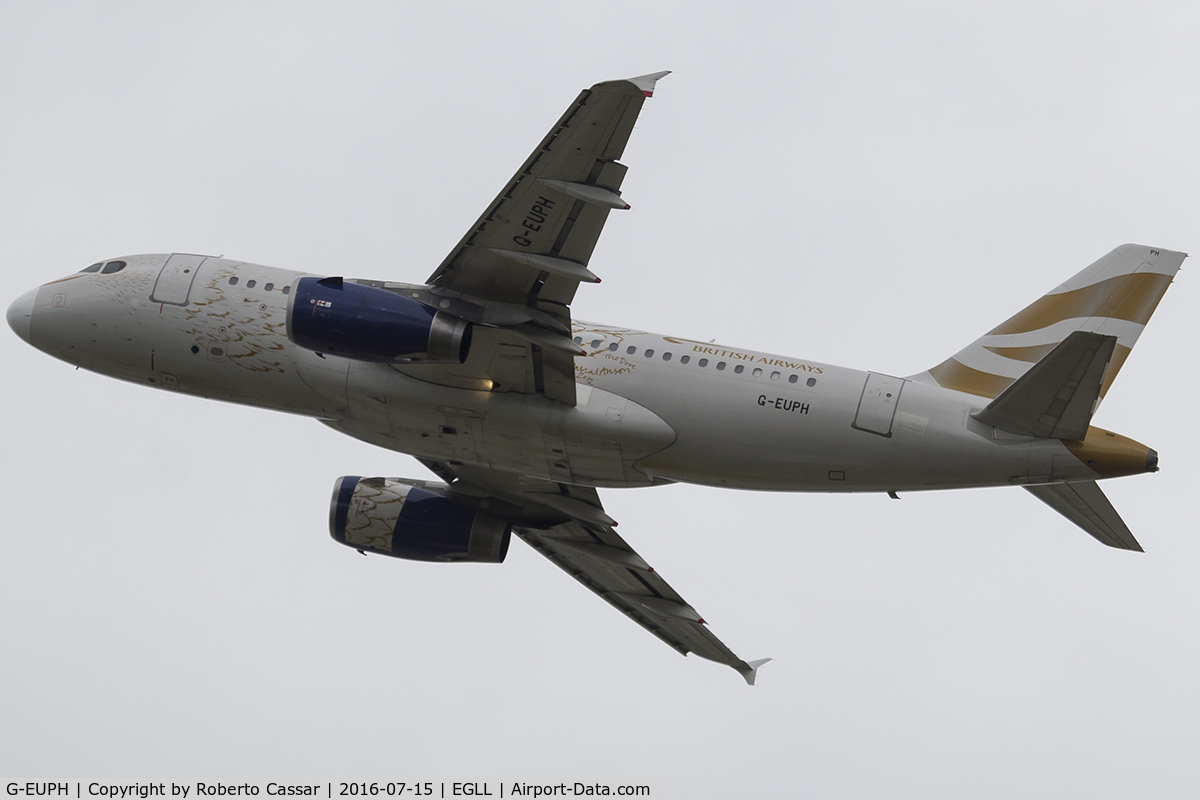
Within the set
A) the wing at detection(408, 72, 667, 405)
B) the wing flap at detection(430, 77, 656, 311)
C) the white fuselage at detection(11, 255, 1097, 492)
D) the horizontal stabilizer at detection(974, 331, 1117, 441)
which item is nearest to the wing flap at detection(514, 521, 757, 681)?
the white fuselage at detection(11, 255, 1097, 492)

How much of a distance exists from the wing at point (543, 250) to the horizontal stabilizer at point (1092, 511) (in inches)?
407

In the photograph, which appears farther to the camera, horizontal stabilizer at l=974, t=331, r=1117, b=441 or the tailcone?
the tailcone

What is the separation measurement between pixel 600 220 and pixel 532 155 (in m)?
1.81

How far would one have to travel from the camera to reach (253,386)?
30.6 m

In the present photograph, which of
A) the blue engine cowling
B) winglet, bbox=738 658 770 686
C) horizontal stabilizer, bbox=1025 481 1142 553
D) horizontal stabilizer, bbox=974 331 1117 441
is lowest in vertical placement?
winglet, bbox=738 658 770 686

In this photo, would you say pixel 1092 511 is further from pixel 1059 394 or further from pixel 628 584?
pixel 628 584

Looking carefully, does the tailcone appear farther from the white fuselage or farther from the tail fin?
the tail fin

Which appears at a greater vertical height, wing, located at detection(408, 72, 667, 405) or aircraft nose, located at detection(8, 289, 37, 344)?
wing, located at detection(408, 72, 667, 405)

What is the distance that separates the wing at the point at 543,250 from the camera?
2458cm

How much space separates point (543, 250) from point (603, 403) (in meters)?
4.15

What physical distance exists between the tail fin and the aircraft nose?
21.0m

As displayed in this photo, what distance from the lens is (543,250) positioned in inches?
1048

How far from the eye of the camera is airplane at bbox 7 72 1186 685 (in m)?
26.4

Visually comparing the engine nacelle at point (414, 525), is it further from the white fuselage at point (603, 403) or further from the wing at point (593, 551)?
the white fuselage at point (603, 403)
